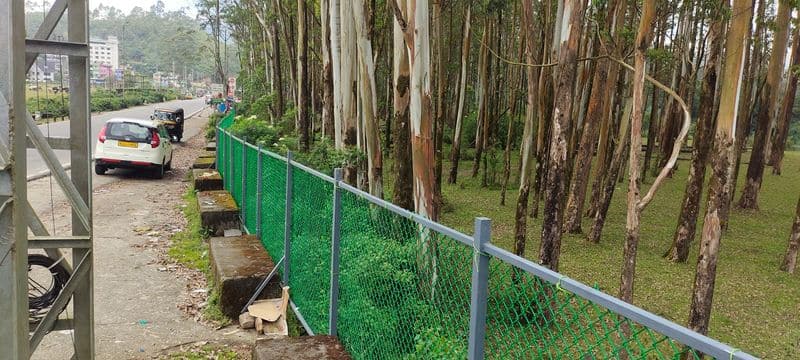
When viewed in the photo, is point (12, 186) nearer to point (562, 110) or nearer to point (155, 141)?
point (562, 110)

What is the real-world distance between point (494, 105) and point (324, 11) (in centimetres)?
983

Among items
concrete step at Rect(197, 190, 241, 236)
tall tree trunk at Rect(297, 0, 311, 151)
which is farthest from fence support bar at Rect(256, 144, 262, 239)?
tall tree trunk at Rect(297, 0, 311, 151)

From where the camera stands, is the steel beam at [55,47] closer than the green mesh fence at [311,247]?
Yes

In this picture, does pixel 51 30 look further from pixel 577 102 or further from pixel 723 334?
pixel 577 102

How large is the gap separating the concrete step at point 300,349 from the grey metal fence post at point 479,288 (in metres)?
1.83

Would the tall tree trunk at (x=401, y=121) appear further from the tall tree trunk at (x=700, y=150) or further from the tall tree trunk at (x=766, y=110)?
the tall tree trunk at (x=766, y=110)

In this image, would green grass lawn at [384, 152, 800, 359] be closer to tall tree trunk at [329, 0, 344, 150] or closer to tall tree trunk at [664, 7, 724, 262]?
tall tree trunk at [664, 7, 724, 262]

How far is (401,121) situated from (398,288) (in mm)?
4744

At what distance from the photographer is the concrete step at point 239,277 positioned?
5.86 meters

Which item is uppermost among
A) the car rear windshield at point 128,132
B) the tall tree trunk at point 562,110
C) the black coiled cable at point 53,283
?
the tall tree trunk at point 562,110

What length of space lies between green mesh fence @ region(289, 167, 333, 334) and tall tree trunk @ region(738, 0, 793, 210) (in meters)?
11.8

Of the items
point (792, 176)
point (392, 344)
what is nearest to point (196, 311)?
point (392, 344)

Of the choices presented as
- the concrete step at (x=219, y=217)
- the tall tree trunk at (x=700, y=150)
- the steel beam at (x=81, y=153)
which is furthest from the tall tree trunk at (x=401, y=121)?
the steel beam at (x=81, y=153)

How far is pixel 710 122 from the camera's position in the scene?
9.22m
